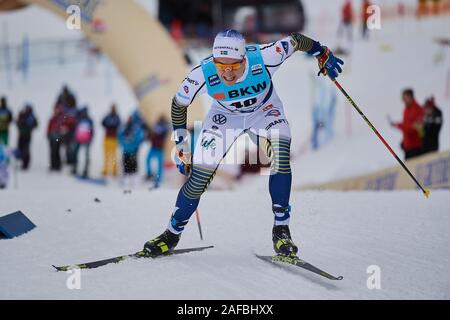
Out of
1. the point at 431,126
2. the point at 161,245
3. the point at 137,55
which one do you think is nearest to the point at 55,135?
the point at 137,55

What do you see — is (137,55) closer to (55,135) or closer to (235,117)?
(55,135)

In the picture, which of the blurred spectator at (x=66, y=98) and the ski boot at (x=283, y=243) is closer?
the ski boot at (x=283, y=243)

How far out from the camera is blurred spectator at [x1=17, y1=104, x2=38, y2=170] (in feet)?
41.1

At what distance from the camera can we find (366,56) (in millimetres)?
21469

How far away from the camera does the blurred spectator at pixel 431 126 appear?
9.24m

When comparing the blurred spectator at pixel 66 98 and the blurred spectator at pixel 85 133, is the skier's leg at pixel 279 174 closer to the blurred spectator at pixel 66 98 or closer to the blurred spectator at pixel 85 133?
the blurred spectator at pixel 85 133

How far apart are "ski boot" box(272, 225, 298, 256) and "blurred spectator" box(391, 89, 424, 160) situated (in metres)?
5.39

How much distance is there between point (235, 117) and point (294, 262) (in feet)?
3.88

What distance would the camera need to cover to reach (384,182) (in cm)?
961

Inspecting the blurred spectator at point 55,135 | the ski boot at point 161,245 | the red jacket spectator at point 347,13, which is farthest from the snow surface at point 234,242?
the red jacket spectator at point 347,13

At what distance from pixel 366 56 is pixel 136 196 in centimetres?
1567

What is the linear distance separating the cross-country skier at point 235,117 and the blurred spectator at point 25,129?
8607 millimetres

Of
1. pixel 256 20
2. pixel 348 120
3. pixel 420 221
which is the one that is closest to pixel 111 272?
pixel 420 221

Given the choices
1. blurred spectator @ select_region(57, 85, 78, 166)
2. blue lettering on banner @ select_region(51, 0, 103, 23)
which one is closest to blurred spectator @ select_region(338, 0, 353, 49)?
blue lettering on banner @ select_region(51, 0, 103, 23)
